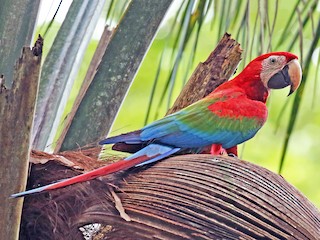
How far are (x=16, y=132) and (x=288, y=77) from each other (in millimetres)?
794

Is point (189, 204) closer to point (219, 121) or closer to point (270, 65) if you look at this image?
point (219, 121)

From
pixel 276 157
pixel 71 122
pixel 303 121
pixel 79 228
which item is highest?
pixel 303 121

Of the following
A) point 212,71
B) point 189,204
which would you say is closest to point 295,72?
point 212,71

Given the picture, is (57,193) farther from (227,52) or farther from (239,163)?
(227,52)

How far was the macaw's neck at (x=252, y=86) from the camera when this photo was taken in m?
1.58

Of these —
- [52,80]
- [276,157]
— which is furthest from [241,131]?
[276,157]

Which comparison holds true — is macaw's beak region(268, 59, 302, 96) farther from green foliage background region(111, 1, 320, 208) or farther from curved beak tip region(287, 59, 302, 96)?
green foliage background region(111, 1, 320, 208)

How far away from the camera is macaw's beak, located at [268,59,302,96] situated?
1607mm

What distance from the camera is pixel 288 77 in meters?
1.62

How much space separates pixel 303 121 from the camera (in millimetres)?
3918

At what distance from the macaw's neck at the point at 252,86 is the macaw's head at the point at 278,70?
1cm

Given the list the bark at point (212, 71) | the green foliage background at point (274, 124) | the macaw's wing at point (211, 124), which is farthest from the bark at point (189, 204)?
Answer: the green foliage background at point (274, 124)

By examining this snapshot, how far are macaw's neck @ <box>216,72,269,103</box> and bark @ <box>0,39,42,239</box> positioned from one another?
0.66 metres

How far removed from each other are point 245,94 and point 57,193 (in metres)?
0.60
